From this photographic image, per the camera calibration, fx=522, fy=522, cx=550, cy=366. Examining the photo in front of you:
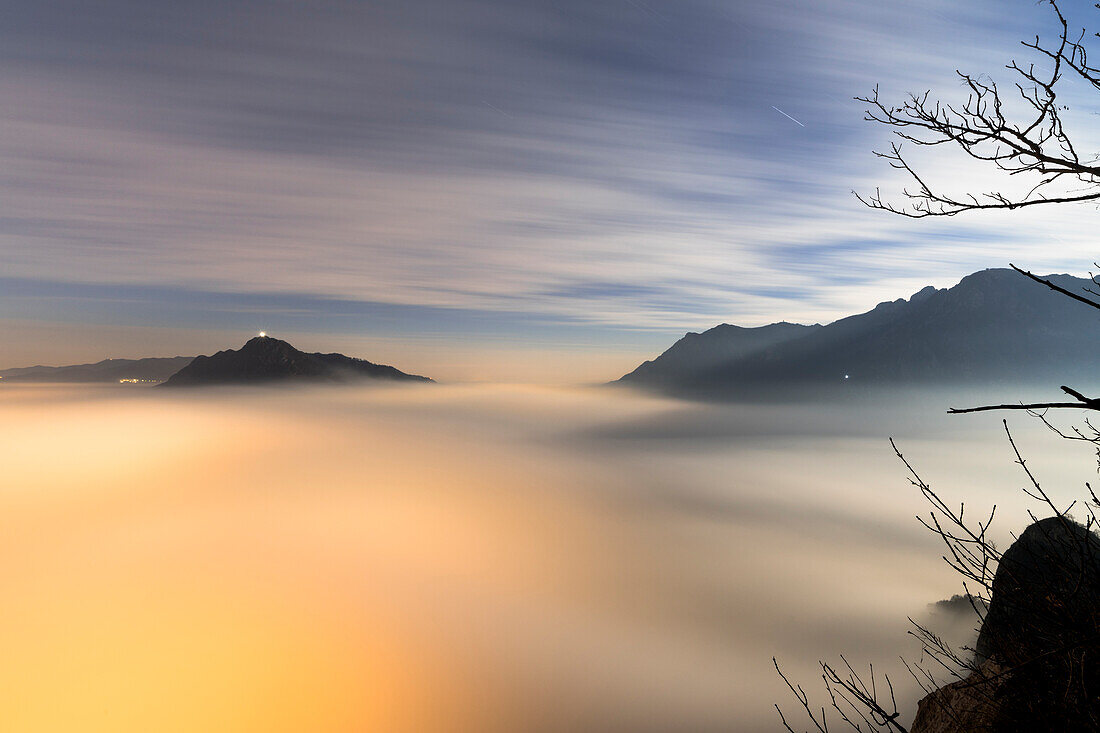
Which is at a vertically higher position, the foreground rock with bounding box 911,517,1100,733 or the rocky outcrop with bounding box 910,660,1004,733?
the foreground rock with bounding box 911,517,1100,733

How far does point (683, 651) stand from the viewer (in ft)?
274

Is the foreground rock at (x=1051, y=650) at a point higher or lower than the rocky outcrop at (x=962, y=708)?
higher

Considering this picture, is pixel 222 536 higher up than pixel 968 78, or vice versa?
pixel 968 78

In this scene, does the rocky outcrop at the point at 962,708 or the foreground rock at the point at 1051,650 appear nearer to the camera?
the foreground rock at the point at 1051,650

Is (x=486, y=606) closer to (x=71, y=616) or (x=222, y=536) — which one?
(x=71, y=616)

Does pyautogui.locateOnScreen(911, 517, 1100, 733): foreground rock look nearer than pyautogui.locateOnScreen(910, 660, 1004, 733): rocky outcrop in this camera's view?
Yes

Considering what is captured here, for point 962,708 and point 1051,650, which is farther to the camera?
point 962,708

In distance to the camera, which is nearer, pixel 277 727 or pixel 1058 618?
pixel 1058 618

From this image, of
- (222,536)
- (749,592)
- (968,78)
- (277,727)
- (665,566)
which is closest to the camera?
(968,78)

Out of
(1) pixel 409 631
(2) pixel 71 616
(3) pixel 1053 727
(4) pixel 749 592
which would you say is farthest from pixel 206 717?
(4) pixel 749 592

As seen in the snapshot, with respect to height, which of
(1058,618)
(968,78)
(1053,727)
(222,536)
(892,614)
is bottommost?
(222,536)

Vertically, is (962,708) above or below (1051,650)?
below

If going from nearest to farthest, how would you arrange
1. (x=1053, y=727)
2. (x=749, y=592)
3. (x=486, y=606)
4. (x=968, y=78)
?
1. (x=968, y=78)
2. (x=1053, y=727)
3. (x=486, y=606)
4. (x=749, y=592)

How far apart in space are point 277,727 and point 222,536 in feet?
415
